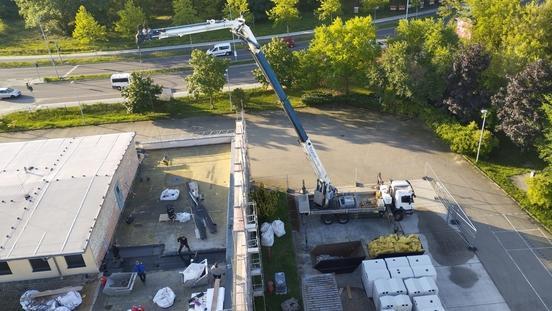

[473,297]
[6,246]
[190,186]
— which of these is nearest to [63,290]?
[6,246]

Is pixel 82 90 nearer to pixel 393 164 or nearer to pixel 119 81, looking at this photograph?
pixel 119 81

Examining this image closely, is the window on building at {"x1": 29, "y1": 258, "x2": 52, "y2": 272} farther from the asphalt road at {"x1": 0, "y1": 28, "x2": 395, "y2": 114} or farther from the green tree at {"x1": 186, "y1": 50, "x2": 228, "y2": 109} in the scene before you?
the asphalt road at {"x1": 0, "y1": 28, "x2": 395, "y2": 114}

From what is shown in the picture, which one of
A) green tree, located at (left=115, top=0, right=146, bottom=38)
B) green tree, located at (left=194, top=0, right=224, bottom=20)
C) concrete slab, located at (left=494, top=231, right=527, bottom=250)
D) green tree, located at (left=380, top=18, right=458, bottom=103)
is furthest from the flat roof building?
green tree, located at (left=194, top=0, right=224, bottom=20)

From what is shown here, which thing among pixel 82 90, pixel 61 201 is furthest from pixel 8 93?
pixel 61 201

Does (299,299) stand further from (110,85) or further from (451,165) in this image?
(110,85)

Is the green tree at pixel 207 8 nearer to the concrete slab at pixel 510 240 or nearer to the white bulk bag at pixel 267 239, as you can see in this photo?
the white bulk bag at pixel 267 239
